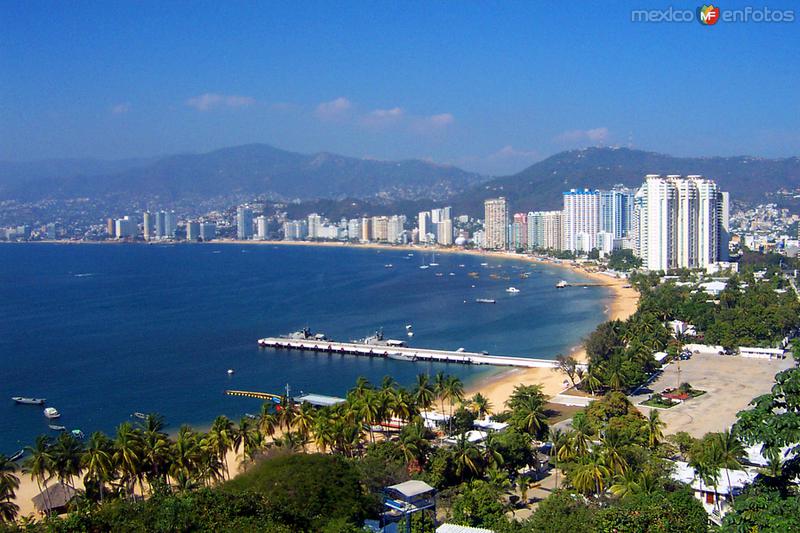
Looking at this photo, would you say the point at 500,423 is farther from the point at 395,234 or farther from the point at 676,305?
the point at 395,234

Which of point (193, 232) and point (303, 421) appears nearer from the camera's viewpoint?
point (303, 421)

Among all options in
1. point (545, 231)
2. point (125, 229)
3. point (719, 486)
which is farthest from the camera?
point (125, 229)

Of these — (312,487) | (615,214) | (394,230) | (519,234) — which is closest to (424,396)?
(312,487)

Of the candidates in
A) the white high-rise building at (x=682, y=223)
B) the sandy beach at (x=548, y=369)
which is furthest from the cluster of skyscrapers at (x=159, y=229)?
the white high-rise building at (x=682, y=223)

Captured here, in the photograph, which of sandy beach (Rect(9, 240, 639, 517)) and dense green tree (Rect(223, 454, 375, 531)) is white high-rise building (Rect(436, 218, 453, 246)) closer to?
sandy beach (Rect(9, 240, 639, 517))

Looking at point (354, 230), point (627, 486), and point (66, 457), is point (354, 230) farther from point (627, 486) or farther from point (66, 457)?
point (627, 486)

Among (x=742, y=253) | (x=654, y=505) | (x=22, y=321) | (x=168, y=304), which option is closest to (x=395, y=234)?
(x=742, y=253)
